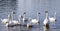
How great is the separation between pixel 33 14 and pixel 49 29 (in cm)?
930

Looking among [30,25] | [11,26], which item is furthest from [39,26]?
[11,26]

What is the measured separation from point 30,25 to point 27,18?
4796 millimetres

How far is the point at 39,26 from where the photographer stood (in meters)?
27.0

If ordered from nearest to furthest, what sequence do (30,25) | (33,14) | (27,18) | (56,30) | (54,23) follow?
1. (56,30)
2. (30,25)
3. (54,23)
4. (27,18)
5. (33,14)

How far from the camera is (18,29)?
25625mm

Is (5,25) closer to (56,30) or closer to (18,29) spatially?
(18,29)

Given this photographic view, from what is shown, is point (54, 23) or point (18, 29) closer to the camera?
point (18, 29)

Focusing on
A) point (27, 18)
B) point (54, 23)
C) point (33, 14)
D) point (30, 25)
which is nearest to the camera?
point (30, 25)

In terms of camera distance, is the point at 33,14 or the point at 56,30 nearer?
the point at 56,30

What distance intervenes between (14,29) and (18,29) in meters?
0.35

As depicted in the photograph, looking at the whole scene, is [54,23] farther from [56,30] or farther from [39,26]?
[56,30]

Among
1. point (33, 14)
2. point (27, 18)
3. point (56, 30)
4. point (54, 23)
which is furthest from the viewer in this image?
point (33, 14)

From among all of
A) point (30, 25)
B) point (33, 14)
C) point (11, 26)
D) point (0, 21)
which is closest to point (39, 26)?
point (30, 25)

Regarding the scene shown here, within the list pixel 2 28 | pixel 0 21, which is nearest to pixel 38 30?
pixel 2 28
